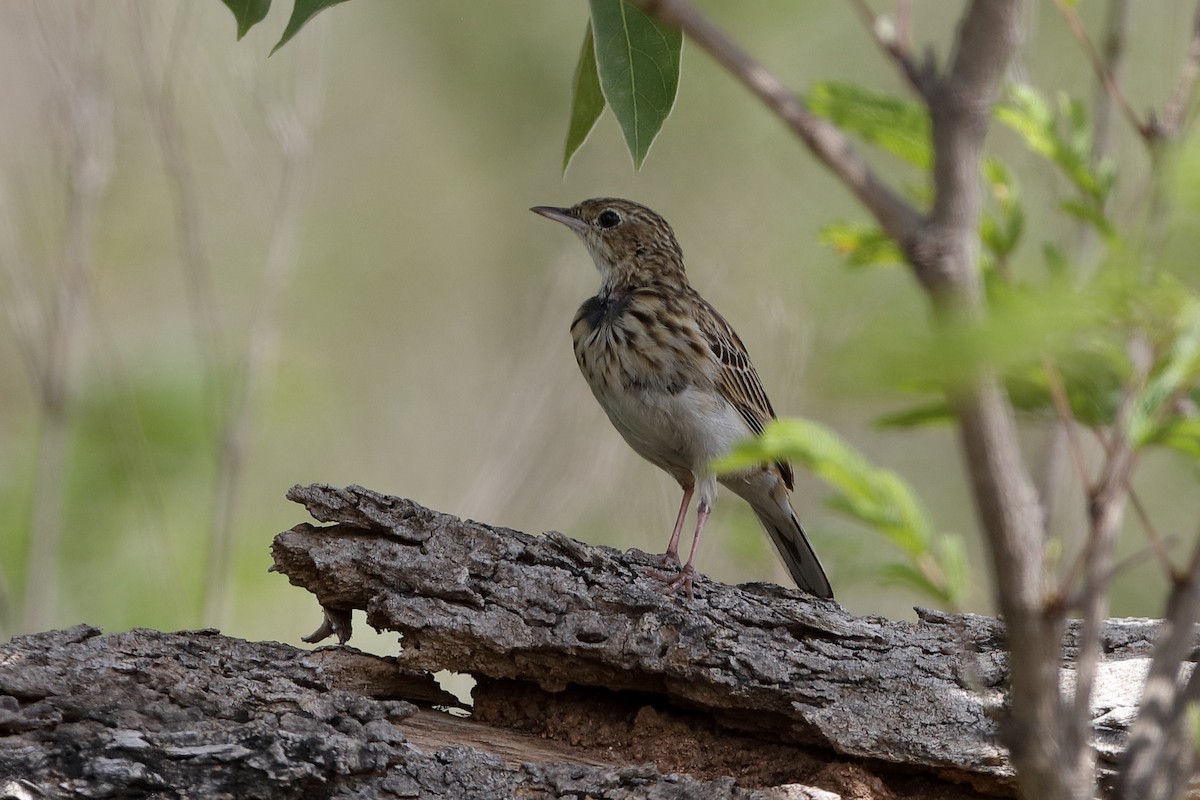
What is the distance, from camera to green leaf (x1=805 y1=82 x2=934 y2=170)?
2.13m

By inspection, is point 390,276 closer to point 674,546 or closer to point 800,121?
point 674,546

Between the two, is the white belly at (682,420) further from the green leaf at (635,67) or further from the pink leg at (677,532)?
the green leaf at (635,67)

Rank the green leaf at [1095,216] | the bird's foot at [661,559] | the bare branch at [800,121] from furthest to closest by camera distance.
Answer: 1. the bird's foot at [661,559]
2. the green leaf at [1095,216]
3. the bare branch at [800,121]

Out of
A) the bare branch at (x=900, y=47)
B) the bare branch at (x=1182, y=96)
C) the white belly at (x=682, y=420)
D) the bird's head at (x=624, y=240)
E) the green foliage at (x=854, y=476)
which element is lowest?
the green foliage at (x=854, y=476)

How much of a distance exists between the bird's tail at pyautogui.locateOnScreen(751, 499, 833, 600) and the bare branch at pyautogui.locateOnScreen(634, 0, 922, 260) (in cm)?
416

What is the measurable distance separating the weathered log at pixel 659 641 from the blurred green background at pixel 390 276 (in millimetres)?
308

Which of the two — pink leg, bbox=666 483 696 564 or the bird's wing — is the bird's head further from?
pink leg, bbox=666 483 696 564

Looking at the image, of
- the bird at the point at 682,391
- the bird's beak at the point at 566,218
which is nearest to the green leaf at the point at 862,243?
the bird at the point at 682,391

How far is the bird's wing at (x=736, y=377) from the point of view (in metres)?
5.30

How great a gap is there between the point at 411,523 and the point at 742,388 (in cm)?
208

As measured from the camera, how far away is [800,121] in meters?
1.42

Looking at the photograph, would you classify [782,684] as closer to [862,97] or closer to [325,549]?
[325,549]

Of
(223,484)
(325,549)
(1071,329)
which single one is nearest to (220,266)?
(223,484)

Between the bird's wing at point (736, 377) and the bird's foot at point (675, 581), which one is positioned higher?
the bird's wing at point (736, 377)
